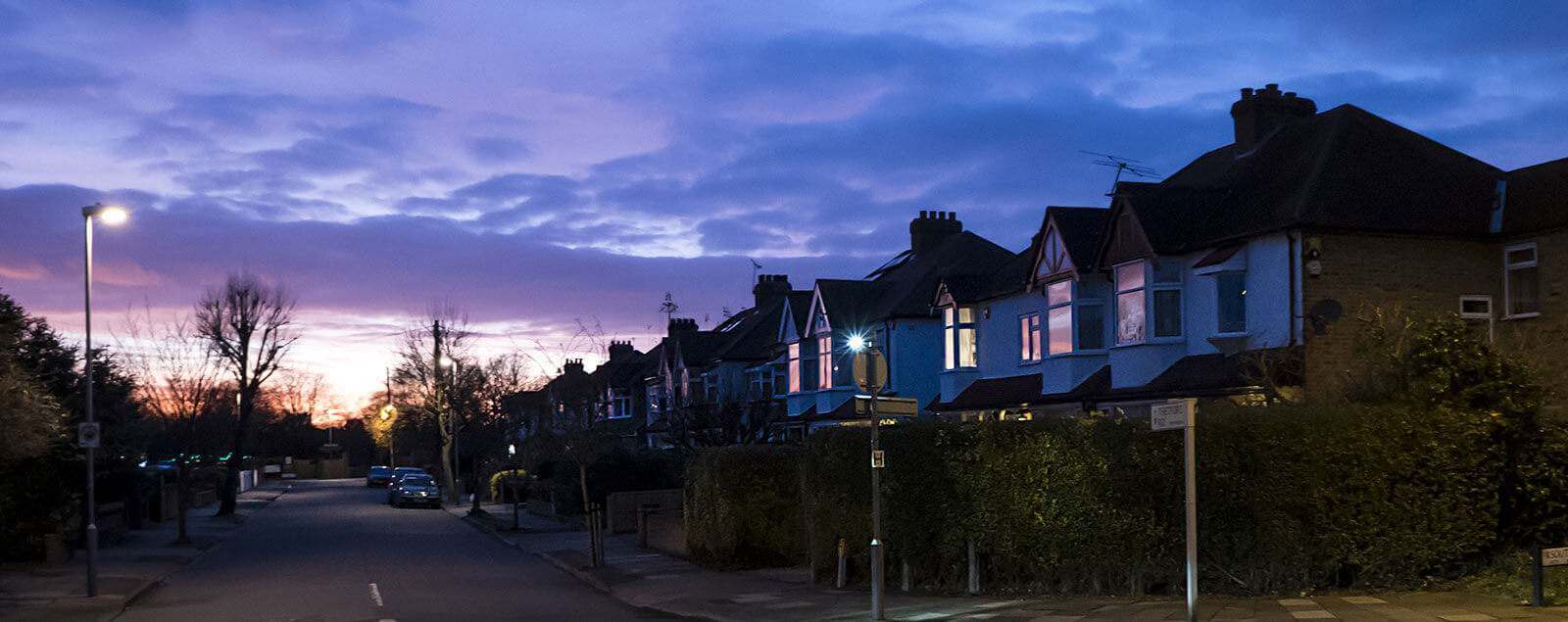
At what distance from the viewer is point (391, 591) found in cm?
2245

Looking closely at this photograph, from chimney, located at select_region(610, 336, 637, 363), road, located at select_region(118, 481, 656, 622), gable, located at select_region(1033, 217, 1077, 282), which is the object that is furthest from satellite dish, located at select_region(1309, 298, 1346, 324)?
chimney, located at select_region(610, 336, 637, 363)

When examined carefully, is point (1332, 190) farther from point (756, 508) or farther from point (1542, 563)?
point (1542, 563)

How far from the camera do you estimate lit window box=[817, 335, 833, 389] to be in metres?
45.5

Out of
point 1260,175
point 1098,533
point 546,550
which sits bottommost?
point 546,550

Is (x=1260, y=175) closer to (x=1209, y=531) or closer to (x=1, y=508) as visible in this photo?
(x=1209, y=531)

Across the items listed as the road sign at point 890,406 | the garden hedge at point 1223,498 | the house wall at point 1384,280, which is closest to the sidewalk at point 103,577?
the road sign at point 890,406

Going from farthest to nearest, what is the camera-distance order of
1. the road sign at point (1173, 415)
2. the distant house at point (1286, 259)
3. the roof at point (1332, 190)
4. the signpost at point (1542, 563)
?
the roof at point (1332, 190), the distant house at point (1286, 259), the signpost at point (1542, 563), the road sign at point (1173, 415)

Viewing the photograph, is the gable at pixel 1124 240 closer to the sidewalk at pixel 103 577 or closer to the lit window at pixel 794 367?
the lit window at pixel 794 367

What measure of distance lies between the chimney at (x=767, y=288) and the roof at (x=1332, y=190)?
36908 mm

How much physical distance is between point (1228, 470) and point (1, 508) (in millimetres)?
20450

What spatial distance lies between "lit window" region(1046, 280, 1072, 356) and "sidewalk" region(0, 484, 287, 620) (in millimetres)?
18969

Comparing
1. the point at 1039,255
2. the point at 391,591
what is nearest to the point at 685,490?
the point at 391,591

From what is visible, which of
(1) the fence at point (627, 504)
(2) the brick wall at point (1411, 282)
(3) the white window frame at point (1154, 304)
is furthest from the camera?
(1) the fence at point (627, 504)

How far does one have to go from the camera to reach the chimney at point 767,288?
220 feet
